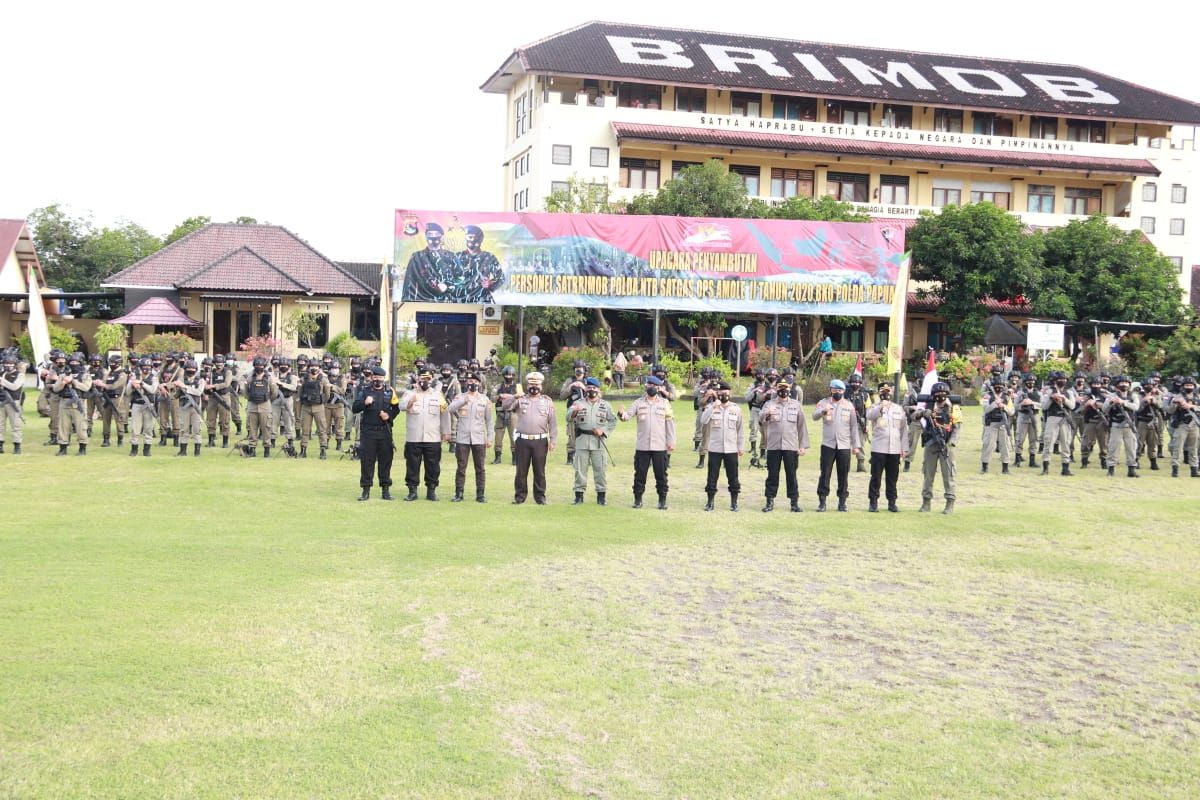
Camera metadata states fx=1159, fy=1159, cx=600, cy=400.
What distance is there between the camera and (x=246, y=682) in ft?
24.6

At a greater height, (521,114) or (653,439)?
(521,114)

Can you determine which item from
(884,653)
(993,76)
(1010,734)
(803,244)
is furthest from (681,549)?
(993,76)

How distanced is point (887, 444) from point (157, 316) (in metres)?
32.6

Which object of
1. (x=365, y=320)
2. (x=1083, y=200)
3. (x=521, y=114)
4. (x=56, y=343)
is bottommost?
(x=56, y=343)

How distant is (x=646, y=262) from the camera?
3391cm

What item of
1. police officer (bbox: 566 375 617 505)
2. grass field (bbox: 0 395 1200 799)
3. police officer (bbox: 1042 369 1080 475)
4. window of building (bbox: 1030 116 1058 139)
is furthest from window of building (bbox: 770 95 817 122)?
grass field (bbox: 0 395 1200 799)

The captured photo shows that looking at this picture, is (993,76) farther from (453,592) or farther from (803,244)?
(453,592)

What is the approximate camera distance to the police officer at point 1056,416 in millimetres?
20672

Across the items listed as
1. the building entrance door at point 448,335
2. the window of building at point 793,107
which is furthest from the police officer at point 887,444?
the window of building at point 793,107

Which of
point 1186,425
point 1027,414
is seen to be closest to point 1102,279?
point 1027,414

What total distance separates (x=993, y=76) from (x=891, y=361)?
35.9 metres

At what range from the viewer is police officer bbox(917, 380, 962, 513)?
620 inches

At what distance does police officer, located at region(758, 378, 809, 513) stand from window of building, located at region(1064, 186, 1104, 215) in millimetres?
45024

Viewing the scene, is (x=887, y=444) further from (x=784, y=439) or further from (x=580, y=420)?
(x=580, y=420)
